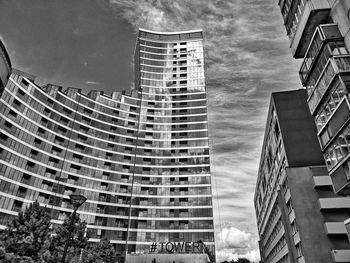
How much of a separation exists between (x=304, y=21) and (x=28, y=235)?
40642 mm

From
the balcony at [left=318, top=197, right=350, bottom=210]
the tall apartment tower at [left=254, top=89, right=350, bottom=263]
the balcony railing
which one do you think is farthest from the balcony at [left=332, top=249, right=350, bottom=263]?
the balcony railing

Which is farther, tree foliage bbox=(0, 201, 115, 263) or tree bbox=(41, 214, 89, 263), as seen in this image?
tree bbox=(41, 214, 89, 263)

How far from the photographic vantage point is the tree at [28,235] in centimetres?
3120

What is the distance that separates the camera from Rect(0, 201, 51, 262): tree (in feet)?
102

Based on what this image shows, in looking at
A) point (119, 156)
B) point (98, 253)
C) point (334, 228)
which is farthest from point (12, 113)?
point (334, 228)

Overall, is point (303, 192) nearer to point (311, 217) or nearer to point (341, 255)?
point (311, 217)

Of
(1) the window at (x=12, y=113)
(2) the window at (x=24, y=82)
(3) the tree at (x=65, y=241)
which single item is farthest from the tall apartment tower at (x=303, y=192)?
(2) the window at (x=24, y=82)

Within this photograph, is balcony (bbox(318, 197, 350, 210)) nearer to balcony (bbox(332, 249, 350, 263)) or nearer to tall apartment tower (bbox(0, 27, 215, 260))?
balcony (bbox(332, 249, 350, 263))

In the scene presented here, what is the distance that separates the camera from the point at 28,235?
32.6 meters

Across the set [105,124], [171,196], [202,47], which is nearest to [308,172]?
[171,196]

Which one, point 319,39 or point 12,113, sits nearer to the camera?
point 319,39

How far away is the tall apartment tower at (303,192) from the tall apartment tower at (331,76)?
12941mm

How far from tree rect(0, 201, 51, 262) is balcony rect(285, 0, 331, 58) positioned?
126 ft

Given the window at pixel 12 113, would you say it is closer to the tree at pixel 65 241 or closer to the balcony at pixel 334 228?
the tree at pixel 65 241
